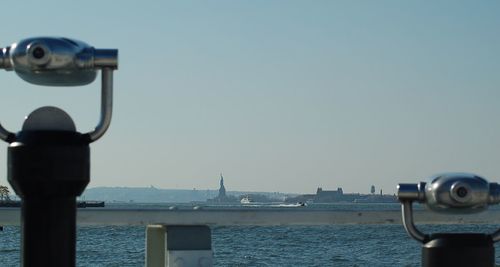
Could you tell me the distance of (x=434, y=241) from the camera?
5.66 ft

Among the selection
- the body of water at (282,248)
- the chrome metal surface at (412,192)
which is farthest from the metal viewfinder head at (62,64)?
the body of water at (282,248)

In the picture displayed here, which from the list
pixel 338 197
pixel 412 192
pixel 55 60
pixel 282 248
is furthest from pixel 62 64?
pixel 338 197

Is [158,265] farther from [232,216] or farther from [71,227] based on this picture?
[71,227]

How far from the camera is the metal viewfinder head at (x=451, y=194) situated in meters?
1.72

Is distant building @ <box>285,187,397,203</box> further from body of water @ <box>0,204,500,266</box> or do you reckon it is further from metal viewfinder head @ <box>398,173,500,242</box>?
metal viewfinder head @ <box>398,173,500,242</box>

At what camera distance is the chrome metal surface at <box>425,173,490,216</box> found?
1720mm

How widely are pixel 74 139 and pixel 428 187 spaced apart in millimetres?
554

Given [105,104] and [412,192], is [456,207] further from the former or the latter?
[105,104]

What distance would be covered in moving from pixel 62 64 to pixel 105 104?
9 cm

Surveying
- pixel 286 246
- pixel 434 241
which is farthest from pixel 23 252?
pixel 286 246

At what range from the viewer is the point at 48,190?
1543 millimetres

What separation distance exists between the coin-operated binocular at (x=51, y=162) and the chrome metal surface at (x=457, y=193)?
512mm

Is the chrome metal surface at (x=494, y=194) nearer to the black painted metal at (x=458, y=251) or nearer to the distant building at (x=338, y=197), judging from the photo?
the black painted metal at (x=458, y=251)

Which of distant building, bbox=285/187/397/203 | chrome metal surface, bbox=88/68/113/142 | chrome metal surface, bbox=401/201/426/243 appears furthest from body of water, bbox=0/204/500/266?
distant building, bbox=285/187/397/203
